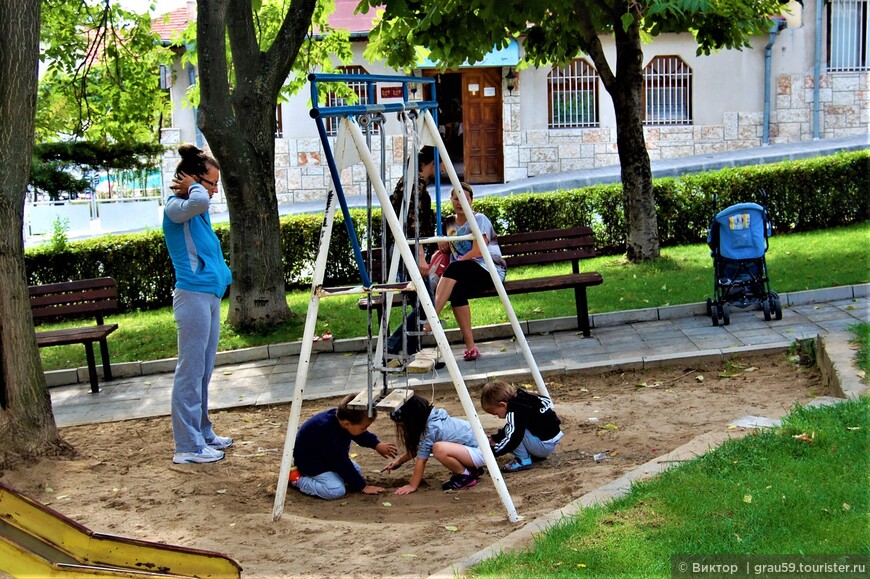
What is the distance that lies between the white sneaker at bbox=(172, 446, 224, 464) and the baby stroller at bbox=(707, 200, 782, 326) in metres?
5.07

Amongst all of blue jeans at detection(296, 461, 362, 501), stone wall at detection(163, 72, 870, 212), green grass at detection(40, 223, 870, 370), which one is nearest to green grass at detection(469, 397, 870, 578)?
blue jeans at detection(296, 461, 362, 501)

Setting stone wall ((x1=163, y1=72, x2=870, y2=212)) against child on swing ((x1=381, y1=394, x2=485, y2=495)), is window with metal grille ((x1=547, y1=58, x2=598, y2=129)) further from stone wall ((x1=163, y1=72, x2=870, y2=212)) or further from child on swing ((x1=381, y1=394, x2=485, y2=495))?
child on swing ((x1=381, y1=394, x2=485, y2=495))

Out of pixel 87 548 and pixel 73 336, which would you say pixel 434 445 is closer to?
pixel 87 548

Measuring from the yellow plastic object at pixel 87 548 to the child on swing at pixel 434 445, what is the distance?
2.15 m

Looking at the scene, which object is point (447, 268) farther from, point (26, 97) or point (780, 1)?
point (780, 1)

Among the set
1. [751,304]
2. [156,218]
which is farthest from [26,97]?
[156,218]

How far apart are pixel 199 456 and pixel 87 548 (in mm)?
2846

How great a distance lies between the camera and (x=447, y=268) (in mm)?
9359

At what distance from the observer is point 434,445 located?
20.3 ft

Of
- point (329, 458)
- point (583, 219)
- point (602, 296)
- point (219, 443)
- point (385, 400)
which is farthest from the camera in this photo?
point (583, 219)

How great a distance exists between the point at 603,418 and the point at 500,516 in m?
2.05

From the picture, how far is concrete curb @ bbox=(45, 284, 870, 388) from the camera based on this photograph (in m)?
10.0

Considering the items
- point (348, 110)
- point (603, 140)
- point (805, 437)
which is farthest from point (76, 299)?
point (603, 140)

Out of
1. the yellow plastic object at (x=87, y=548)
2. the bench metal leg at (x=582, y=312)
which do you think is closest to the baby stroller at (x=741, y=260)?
the bench metal leg at (x=582, y=312)
